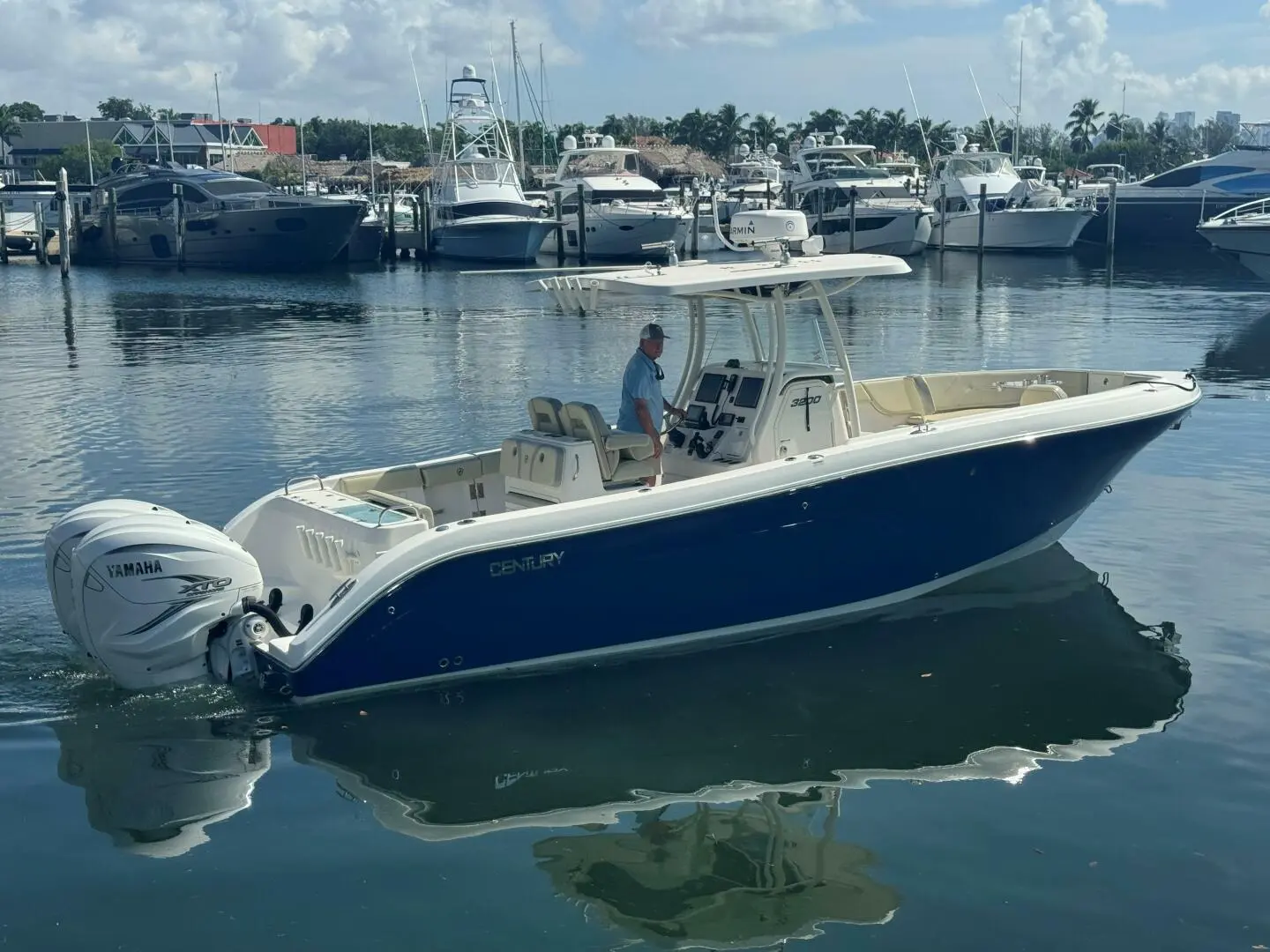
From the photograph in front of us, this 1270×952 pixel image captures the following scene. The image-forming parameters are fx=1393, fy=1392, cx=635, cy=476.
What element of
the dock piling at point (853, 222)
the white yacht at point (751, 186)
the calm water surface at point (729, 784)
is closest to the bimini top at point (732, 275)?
the calm water surface at point (729, 784)

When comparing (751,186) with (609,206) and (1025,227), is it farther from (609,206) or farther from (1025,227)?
(1025,227)

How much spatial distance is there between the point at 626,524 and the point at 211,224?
171 ft

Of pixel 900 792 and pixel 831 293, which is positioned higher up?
pixel 831 293

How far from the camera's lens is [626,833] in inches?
270

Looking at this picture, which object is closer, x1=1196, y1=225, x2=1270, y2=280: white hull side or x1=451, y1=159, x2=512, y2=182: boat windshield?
x1=1196, y1=225, x2=1270, y2=280: white hull side

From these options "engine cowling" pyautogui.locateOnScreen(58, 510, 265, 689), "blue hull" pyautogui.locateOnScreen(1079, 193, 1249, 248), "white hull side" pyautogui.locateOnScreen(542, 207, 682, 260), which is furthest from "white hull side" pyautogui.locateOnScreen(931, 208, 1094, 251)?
"engine cowling" pyautogui.locateOnScreen(58, 510, 265, 689)

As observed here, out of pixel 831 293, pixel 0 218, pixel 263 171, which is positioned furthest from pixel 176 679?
pixel 263 171

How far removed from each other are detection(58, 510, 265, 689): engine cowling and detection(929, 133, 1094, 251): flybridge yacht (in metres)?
53.5

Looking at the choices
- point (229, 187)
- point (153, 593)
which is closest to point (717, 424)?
point (153, 593)

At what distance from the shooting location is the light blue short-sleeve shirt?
9.45 metres

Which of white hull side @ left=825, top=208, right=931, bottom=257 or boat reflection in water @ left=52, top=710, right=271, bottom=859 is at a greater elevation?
white hull side @ left=825, top=208, right=931, bottom=257

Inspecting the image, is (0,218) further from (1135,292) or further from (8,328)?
(1135,292)

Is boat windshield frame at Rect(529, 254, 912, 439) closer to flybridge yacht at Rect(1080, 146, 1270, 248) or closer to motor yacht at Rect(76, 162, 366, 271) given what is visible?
motor yacht at Rect(76, 162, 366, 271)

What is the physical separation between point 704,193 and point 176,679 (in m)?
77.1
